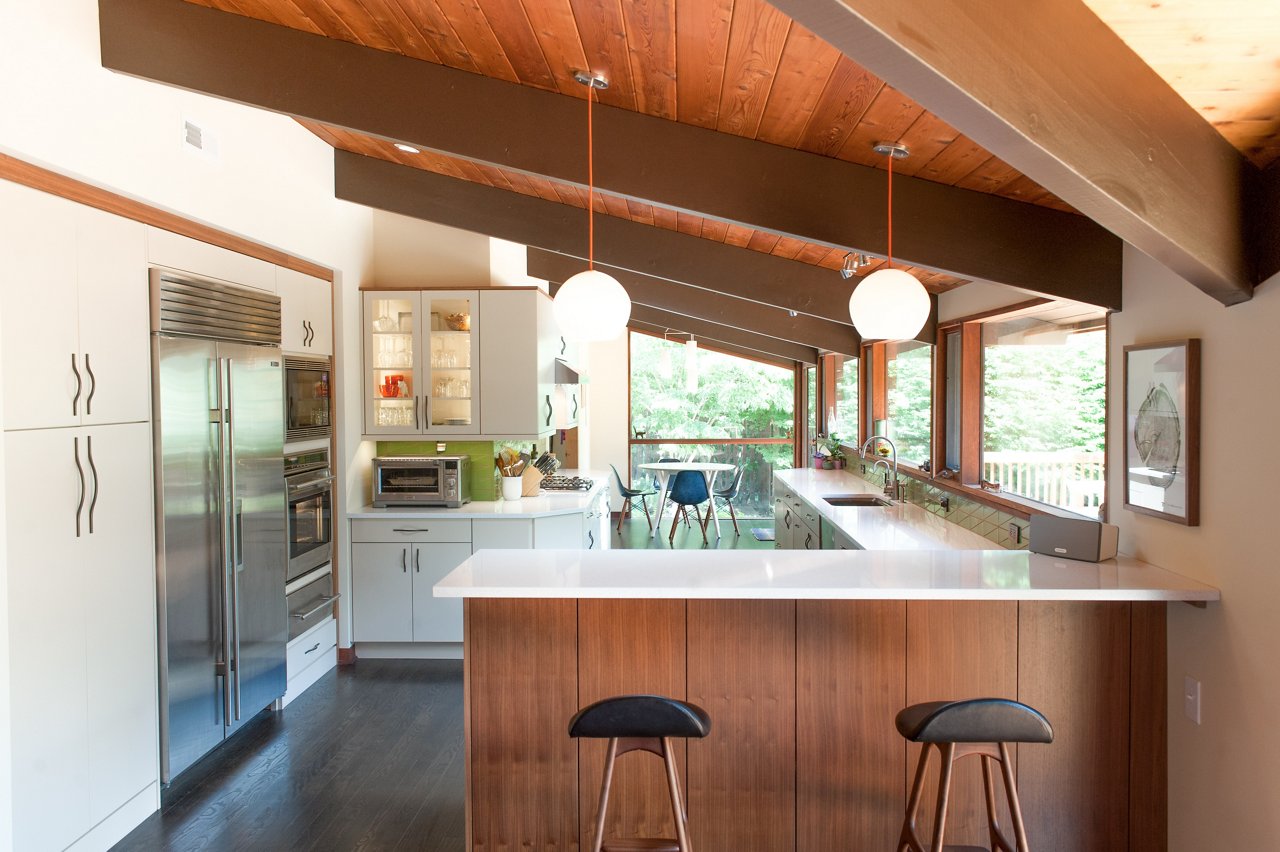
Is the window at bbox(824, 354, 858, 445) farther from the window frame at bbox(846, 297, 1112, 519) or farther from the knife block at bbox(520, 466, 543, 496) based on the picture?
the knife block at bbox(520, 466, 543, 496)

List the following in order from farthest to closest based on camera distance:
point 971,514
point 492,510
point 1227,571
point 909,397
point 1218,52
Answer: point 909,397
point 492,510
point 971,514
point 1227,571
point 1218,52

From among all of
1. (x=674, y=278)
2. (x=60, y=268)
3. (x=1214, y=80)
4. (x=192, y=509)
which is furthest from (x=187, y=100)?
(x=1214, y=80)

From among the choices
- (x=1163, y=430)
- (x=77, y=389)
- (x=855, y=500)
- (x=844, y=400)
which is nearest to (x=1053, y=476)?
(x=1163, y=430)

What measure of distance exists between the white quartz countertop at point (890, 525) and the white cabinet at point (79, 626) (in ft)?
9.86

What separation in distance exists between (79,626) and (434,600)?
7.93ft

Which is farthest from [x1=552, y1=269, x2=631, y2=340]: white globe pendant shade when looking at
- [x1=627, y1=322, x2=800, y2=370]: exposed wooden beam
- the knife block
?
[x1=627, y1=322, x2=800, y2=370]: exposed wooden beam

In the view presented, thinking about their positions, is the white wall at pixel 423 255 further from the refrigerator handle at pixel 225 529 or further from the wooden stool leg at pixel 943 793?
the wooden stool leg at pixel 943 793

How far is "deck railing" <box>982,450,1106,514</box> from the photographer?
135 inches

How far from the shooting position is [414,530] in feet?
16.8

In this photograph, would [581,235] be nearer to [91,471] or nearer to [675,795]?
[91,471]

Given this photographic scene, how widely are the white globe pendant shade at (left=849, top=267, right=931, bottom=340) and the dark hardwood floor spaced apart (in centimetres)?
234

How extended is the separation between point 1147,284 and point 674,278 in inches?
100

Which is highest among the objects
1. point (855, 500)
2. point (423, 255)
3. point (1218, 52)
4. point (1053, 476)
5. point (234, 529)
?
point (423, 255)

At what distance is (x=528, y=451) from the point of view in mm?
6547
